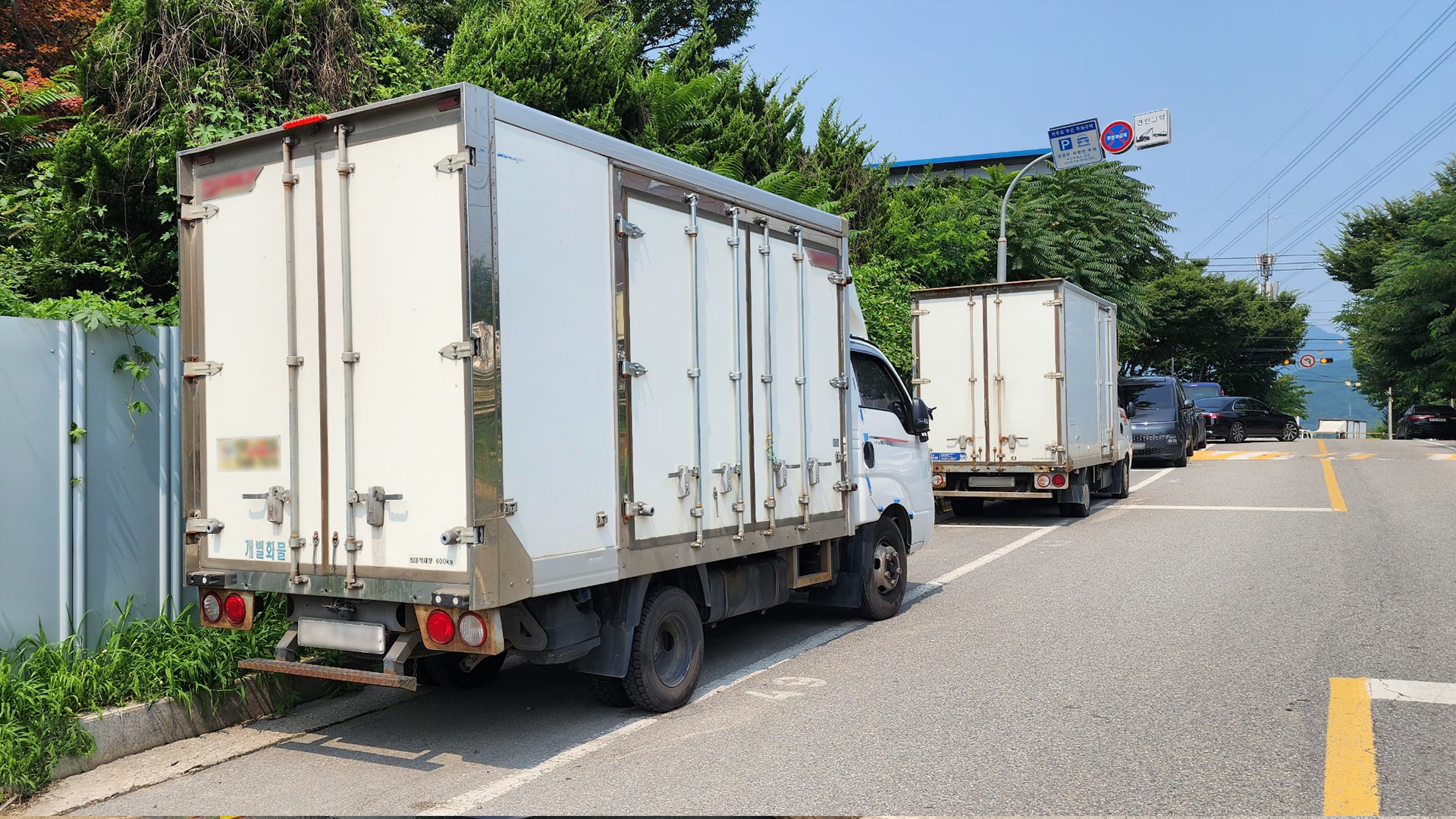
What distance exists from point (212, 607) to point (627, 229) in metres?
2.83

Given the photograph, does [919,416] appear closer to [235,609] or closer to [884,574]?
[884,574]

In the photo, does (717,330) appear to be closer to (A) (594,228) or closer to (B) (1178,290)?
(A) (594,228)

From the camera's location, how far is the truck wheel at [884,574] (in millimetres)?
7887

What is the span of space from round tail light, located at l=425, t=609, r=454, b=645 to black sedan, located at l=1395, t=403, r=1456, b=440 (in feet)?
143

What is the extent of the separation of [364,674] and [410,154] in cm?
232

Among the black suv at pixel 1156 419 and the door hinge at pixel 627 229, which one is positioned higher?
the door hinge at pixel 627 229

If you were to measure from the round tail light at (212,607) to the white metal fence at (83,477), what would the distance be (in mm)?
675

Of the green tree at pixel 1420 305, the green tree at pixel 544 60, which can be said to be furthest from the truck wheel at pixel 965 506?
the green tree at pixel 1420 305

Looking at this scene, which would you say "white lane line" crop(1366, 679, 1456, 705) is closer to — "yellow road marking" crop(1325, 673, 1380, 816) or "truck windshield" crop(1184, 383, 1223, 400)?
"yellow road marking" crop(1325, 673, 1380, 816)

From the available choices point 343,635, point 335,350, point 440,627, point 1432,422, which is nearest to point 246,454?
point 335,350

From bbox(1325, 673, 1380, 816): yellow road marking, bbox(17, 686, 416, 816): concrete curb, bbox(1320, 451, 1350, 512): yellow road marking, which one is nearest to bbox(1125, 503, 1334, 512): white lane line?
bbox(1320, 451, 1350, 512): yellow road marking

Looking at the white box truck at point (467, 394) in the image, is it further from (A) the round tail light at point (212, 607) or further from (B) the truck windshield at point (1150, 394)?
(B) the truck windshield at point (1150, 394)

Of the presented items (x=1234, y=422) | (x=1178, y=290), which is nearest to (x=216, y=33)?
(x=1234, y=422)

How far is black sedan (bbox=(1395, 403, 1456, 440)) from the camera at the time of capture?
127ft
